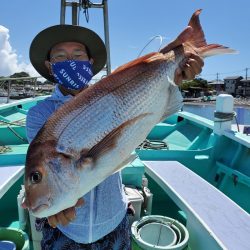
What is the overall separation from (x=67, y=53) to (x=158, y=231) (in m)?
1.93

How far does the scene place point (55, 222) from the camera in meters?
1.49

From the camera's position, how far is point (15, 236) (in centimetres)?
300

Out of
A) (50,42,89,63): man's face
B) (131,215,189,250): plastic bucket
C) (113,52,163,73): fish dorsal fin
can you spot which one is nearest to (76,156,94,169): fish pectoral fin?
(113,52,163,73): fish dorsal fin

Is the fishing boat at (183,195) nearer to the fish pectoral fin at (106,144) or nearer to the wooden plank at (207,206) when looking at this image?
the wooden plank at (207,206)

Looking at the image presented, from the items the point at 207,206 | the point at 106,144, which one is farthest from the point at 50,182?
the point at 207,206

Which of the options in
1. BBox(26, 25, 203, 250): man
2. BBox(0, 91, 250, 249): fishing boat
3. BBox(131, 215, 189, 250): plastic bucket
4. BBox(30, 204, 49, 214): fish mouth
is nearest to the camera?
BBox(30, 204, 49, 214): fish mouth

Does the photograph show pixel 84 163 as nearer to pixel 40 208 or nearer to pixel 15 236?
pixel 40 208

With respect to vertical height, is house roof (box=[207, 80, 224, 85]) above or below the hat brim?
below

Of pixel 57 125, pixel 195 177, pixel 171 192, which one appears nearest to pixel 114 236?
pixel 57 125

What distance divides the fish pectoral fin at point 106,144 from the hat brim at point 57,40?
0.85 metres

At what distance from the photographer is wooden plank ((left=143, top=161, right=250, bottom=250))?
7.23ft

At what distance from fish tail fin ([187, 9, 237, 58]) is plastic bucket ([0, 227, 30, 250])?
2.34 metres

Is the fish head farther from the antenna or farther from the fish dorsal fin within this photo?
the antenna

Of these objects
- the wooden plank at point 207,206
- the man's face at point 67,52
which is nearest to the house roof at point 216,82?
the wooden plank at point 207,206
